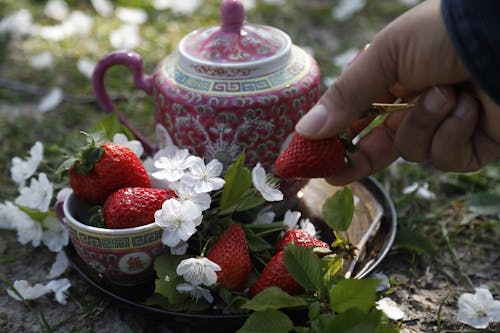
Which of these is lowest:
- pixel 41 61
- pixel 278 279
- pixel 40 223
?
pixel 41 61

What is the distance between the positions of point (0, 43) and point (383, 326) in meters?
1.46

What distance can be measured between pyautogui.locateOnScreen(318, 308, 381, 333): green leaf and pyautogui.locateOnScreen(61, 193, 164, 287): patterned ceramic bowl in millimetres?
249

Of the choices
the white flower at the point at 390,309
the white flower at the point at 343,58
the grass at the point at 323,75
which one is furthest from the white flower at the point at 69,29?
the white flower at the point at 390,309

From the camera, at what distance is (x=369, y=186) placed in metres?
1.06

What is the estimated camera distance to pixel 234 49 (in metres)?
0.95

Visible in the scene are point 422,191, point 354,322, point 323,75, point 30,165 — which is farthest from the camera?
point 323,75

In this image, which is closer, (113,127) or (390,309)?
(390,309)

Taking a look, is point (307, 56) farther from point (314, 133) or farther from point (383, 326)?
point (383, 326)

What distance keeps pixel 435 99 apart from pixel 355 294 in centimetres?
28

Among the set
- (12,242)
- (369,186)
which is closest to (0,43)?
(12,242)

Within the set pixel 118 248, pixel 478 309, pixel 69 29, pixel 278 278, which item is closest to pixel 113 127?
A: pixel 118 248

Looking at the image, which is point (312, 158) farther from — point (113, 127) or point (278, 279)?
point (113, 127)

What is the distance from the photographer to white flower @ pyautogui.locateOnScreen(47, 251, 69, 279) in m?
0.95

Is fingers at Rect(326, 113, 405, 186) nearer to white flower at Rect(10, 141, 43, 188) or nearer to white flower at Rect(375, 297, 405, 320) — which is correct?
white flower at Rect(375, 297, 405, 320)
